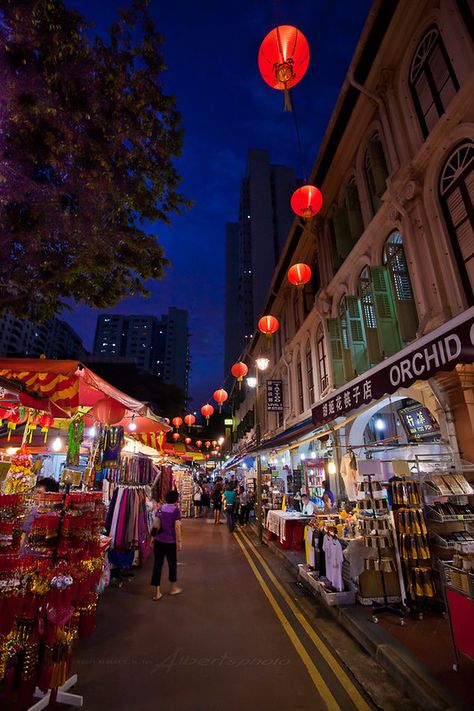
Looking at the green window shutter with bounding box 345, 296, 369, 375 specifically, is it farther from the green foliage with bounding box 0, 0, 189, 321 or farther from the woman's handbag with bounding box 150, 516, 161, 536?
the woman's handbag with bounding box 150, 516, 161, 536

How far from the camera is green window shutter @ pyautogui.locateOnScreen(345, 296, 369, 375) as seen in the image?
11461mm

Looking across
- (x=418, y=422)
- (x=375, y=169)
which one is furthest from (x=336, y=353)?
(x=375, y=169)

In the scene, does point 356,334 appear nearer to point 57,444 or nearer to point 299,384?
point 299,384

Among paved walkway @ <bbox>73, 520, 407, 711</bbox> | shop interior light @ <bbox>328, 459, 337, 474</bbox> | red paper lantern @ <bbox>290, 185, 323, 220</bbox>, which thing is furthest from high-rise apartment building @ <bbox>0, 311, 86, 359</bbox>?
paved walkway @ <bbox>73, 520, 407, 711</bbox>

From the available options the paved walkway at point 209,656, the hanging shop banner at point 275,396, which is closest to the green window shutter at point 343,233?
the hanging shop banner at point 275,396

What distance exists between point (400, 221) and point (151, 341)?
123 metres

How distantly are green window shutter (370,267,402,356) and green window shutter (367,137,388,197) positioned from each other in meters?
2.54

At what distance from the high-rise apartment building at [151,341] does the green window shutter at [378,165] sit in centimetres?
11213

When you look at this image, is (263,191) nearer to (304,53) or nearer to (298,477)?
(298,477)

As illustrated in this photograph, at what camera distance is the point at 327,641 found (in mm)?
4754

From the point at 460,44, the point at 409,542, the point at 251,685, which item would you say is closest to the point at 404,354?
the point at 409,542

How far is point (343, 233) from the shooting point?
43.0 feet

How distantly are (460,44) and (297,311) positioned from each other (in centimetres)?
1278

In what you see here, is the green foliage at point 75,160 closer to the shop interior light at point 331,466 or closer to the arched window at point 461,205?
the arched window at point 461,205
